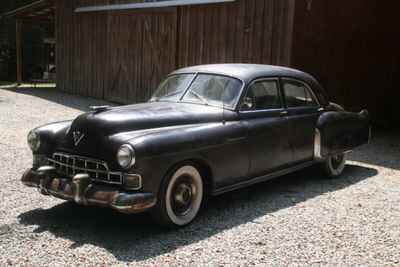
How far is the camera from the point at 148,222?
4699mm

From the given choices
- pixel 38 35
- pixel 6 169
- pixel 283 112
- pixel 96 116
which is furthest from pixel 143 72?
pixel 38 35

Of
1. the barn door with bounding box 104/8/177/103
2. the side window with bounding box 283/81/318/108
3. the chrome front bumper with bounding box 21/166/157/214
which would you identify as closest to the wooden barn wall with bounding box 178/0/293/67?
the barn door with bounding box 104/8/177/103

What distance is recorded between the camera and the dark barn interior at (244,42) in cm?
1011

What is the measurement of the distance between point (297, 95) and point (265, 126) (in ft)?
3.40

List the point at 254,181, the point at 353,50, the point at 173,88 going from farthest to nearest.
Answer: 1. the point at 353,50
2. the point at 173,88
3. the point at 254,181

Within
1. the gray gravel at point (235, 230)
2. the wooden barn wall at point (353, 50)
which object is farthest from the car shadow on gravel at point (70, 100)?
the gray gravel at point (235, 230)

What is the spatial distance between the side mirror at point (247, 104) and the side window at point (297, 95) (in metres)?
0.72

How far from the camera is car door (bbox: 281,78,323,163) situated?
586 centimetres

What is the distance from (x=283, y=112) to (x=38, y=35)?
1136 inches

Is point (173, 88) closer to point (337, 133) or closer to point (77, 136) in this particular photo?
point (77, 136)

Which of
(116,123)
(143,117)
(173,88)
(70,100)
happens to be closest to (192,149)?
(143,117)

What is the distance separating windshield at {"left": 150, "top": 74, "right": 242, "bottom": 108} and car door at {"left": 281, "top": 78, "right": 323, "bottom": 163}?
898 mm

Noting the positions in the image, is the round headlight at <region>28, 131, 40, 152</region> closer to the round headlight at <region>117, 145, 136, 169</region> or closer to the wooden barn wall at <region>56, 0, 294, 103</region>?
the round headlight at <region>117, 145, 136, 169</region>

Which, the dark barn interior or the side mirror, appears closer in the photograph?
the side mirror
